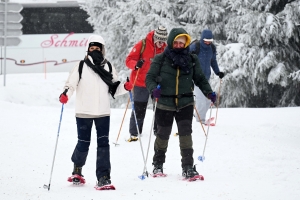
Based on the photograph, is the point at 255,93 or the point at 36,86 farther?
the point at 36,86

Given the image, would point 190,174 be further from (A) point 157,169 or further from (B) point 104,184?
(B) point 104,184

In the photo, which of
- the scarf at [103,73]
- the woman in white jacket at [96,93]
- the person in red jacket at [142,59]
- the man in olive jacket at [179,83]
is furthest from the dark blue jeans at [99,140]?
the person in red jacket at [142,59]

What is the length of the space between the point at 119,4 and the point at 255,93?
7039 millimetres

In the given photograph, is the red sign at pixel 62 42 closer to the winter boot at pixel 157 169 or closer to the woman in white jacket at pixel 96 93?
the winter boot at pixel 157 169

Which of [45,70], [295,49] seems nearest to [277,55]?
[295,49]

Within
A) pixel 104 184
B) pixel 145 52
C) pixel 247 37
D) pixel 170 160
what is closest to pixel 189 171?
pixel 104 184

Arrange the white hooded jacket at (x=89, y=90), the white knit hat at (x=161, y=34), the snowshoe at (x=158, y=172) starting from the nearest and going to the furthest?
1. the white hooded jacket at (x=89, y=90)
2. the snowshoe at (x=158, y=172)
3. the white knit hat at (x=161, y=34)

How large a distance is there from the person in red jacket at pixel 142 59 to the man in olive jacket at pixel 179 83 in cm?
188

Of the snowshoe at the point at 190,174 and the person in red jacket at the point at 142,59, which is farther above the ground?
the person in red jacket at the point at 142,59

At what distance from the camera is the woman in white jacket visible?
19.6 feet

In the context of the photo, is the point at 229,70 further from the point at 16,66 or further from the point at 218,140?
the point at 16,66

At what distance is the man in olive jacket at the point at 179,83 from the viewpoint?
634 centimetres

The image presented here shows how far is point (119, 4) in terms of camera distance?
2228 centimetres

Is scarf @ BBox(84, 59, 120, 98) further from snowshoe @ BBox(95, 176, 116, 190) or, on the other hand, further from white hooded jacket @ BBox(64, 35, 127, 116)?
snowshoe @ BBox(95, 176, 116, 190)
